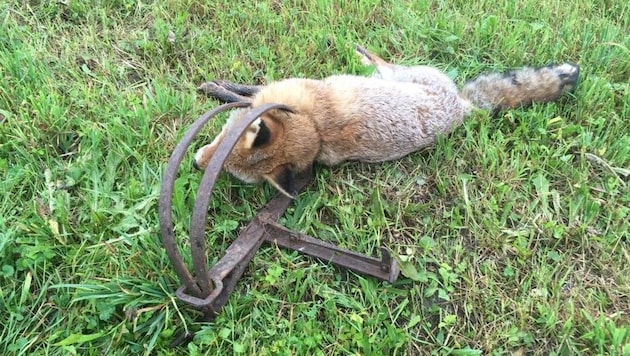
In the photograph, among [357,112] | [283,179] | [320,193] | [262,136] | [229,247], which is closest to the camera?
[229,247]

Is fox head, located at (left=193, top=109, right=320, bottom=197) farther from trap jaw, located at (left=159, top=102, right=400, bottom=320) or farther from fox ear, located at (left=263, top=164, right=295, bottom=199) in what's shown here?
trap jaw, located at (left=159, top=102, right=400, bottom=320)

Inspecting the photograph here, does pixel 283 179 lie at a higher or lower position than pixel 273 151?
lower

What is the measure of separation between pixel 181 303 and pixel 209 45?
2460mm

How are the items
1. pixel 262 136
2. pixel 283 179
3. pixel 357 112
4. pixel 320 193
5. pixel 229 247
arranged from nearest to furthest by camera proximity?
pixel 229 247 → pixel 262 136 → pixel 283 179 → pixel 320 193 → pixel 357 112

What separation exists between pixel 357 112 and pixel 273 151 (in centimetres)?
80

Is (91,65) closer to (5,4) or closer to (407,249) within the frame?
(5,4)

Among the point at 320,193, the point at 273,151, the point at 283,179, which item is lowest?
the point at 320,193

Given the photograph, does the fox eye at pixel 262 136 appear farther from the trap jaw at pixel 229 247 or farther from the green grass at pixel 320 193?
the green grass at pixel 320 193

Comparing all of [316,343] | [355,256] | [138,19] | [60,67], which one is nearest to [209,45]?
[138,19]

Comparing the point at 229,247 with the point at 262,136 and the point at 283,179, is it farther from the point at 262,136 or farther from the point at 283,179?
the point at 262,136

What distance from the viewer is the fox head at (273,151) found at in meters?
3.61

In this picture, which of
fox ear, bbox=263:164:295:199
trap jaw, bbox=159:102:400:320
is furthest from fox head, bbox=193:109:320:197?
trap jaw, bbox=159:102:400:320

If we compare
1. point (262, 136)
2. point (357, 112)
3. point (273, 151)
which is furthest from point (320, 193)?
point (357, 112)

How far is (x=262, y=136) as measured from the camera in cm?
356
